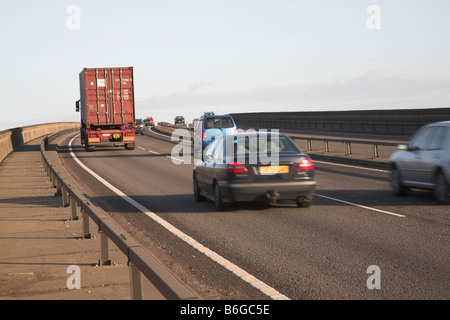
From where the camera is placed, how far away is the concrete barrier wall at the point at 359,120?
4328cm

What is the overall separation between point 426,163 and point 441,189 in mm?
809

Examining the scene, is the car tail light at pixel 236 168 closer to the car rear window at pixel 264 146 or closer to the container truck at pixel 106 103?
the car rear window at pixel 264 146

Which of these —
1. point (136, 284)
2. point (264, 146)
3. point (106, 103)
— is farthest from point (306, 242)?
point (106, 103)

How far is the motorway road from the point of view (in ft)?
23.1

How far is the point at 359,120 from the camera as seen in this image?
53.7m

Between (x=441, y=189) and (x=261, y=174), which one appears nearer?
(x=261, y=174)

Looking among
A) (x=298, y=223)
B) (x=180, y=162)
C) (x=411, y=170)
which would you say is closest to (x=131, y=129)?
(x=180, y=162)

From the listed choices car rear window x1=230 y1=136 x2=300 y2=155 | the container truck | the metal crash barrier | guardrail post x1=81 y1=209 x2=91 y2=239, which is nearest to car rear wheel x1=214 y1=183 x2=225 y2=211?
car rear window x1=230 y1=136 x2=300 y2=155

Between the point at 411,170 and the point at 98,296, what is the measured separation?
960 cm

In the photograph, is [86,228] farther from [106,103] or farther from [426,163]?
[106,103]

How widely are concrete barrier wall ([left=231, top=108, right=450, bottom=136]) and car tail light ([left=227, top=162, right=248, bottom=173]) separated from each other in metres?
31.1

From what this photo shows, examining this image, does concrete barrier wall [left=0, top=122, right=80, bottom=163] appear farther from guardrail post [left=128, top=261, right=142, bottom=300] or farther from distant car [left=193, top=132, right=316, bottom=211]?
guardrail post [left=128, top=261, right=142, bottom=300]

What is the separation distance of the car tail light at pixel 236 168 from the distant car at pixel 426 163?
13.1 feet
